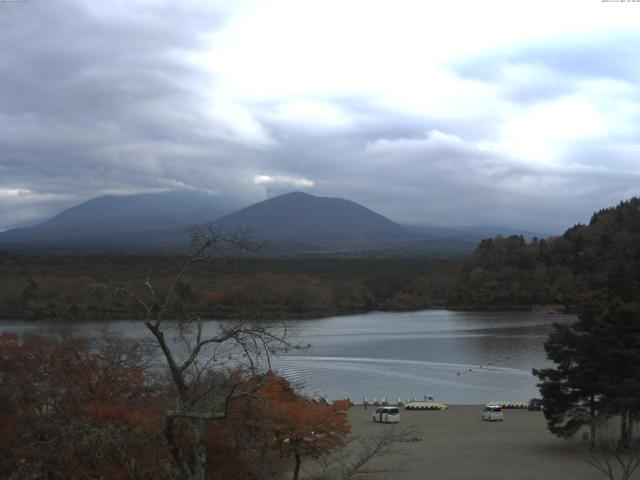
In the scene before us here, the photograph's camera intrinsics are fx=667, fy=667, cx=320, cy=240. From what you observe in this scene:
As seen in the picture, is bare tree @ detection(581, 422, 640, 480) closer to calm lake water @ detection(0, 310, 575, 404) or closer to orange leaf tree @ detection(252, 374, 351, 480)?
orange leaf tree @ detection(252, 374, 351, 480)

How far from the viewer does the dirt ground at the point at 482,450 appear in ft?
32.7

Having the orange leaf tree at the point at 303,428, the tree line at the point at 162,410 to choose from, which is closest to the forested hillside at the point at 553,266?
the orange leaf tree at the point at 303,428

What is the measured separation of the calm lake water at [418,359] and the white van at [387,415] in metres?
2.97

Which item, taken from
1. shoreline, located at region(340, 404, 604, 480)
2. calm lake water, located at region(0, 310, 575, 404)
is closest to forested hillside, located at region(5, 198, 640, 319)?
calm lake water, located at region(0, 310, 575, 404)

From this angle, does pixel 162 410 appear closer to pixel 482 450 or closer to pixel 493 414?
pixel 482 450

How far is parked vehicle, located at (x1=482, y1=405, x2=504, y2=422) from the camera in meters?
14.8

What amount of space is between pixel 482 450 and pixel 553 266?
43713mm

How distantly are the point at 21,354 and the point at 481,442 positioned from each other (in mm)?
8318

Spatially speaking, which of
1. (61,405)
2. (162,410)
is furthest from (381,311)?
(162,410)

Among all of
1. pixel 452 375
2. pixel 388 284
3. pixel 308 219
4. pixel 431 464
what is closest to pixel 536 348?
pixel 452 375

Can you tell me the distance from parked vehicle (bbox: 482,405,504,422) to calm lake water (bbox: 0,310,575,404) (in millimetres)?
3532

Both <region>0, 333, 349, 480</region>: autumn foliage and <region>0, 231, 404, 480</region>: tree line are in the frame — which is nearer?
<region>0, 231, 404, 480</region>: tree line

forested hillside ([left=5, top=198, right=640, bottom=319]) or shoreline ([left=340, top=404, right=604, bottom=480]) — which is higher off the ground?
forested hillside ([left=5, top=198, right=640, bottom=319])

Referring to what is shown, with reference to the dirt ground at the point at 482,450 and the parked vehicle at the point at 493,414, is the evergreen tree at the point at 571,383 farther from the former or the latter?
the parked vehicle at the point at 493,414
